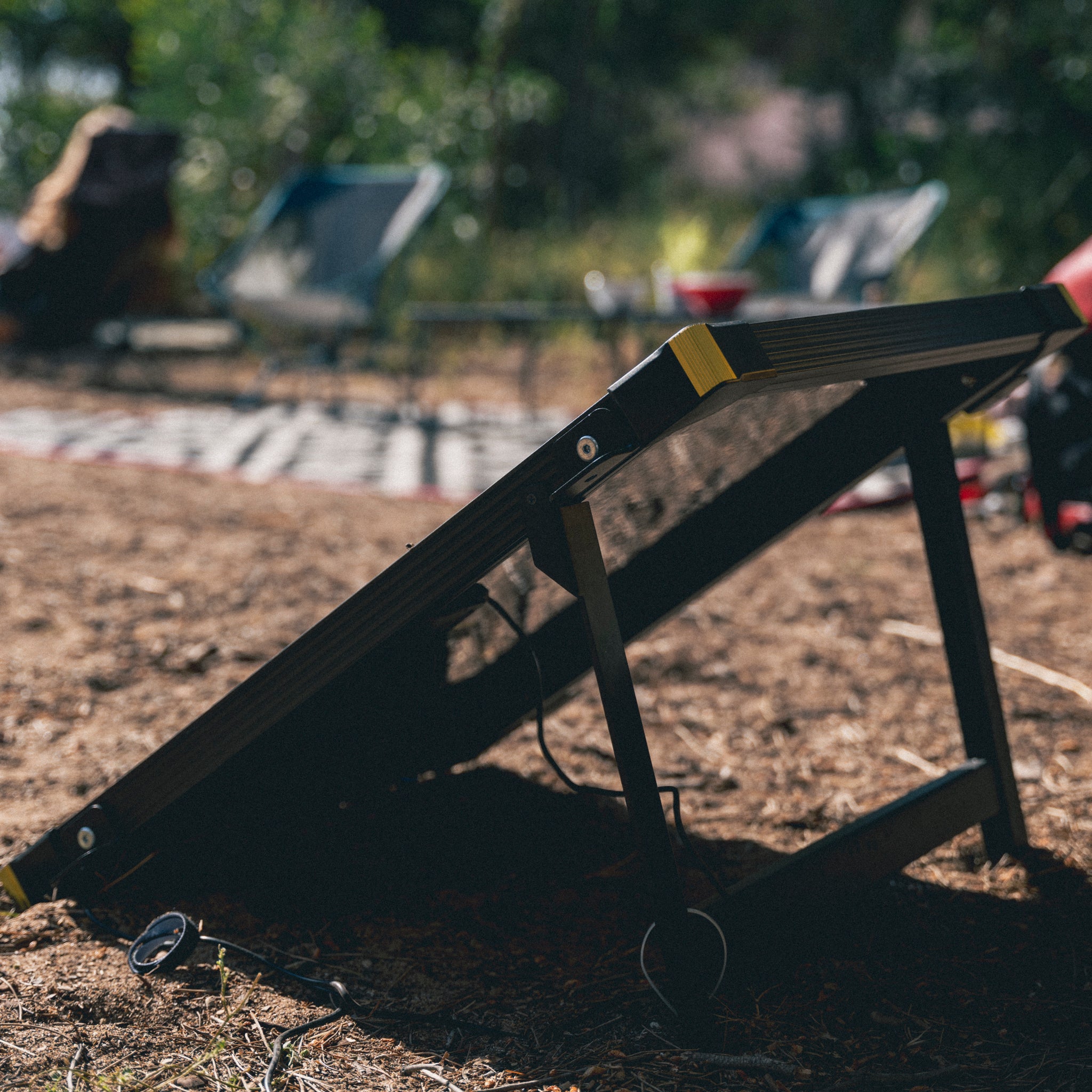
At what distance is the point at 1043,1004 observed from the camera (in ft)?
4.27

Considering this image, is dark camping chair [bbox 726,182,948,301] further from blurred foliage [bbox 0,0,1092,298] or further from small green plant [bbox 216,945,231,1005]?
small green plant [bbox 216,945,231,1005]

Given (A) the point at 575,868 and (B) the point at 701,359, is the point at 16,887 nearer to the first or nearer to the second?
(A) the point at 575,868

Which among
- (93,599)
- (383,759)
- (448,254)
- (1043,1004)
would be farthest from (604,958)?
(448,254)

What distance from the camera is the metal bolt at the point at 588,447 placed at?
1.00 metres

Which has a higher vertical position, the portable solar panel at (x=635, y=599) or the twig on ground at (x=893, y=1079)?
the portable solar panel at (x=635, y=599)

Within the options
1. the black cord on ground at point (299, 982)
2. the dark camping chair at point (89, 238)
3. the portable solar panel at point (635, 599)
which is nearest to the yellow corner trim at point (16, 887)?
the portable solar panel at point (635, 599)

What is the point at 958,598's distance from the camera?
1.54m

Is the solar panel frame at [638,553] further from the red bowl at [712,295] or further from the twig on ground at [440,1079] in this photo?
the red bowl at [712,295]

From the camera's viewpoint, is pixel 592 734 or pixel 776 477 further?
Answer: pixel 592 734

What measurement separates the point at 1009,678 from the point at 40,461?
3491 millimetres

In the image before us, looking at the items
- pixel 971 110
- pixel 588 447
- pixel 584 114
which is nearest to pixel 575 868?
pixel 588 447

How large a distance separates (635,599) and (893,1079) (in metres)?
0.68

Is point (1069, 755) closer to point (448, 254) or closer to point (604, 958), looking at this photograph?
point (604, 958)

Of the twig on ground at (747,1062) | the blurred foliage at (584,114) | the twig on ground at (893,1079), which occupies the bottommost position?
the twig on ground at (893,1079)
